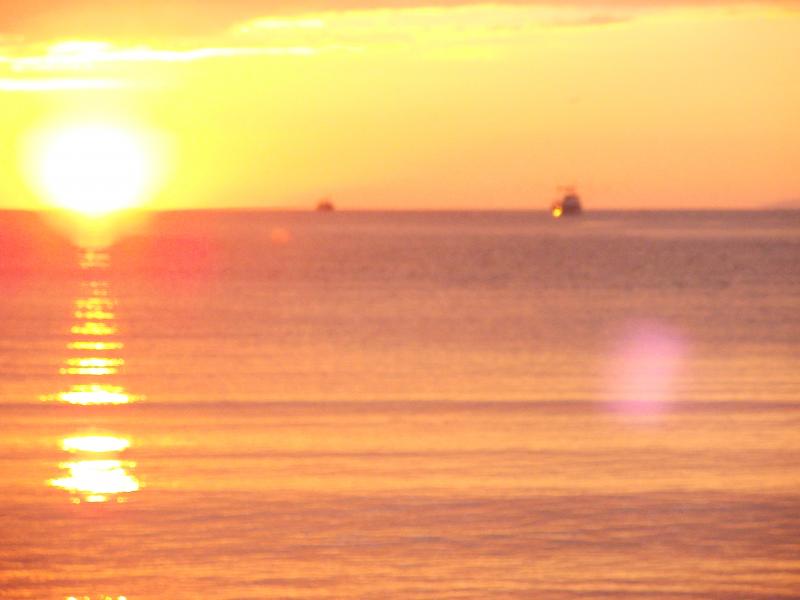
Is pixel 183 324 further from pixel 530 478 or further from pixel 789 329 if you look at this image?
pixel 530 478

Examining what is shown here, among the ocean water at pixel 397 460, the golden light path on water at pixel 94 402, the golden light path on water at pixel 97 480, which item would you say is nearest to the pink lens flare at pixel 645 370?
the ocean water at pixel 397 460

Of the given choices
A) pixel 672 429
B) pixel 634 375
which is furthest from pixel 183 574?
pixel 634 375

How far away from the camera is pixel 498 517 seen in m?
9.92

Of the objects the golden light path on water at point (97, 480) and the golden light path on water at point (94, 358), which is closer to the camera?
the golden light path on water at point (97, 480)

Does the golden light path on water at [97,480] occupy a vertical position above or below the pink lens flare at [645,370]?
below

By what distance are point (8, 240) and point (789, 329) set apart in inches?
3620

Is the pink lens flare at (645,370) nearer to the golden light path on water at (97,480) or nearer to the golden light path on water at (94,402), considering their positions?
the golden light path on water at (94,402)

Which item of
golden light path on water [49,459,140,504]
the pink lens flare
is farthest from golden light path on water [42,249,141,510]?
the pink lens flare

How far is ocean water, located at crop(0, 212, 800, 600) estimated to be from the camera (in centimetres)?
860

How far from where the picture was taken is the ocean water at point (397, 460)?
8.60 meters

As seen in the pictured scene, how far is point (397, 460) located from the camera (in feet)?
39.7

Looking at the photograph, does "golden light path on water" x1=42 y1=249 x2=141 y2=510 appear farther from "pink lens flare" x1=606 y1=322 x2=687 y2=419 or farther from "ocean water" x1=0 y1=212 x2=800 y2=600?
"pink lens flare" x1=606 y1=322 x2=687 y2=419

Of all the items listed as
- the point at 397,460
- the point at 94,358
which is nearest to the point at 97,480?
the point at 397,460

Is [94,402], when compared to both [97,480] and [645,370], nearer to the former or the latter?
[97,480]
